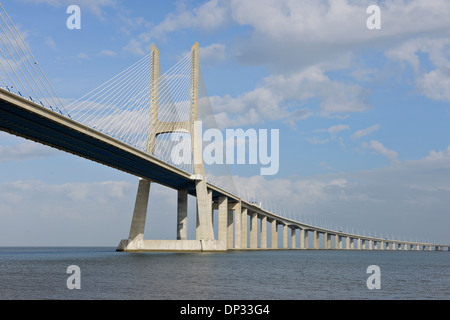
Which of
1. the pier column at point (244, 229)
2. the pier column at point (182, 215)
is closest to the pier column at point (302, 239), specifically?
the pier column at point (244, 229)

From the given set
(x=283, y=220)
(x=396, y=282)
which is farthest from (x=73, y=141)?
(x=283, y=220)

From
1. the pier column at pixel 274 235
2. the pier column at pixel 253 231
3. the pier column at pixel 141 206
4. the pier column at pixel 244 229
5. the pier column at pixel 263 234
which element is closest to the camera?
the pier column at pixel 141 206

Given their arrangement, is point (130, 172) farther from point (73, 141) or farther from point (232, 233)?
point (232, 233)

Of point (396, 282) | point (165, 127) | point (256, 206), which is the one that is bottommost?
point (396, 282)

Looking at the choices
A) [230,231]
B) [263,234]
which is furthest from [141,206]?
[263,234]

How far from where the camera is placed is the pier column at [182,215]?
87750 millimetres

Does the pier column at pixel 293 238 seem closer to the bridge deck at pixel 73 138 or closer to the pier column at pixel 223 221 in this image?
the pier column at pixel 223 221

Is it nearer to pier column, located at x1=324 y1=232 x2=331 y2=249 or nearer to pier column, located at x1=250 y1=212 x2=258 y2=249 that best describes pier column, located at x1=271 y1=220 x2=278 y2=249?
pier column, located at x1=250 y1=212 x2=258 y2=249

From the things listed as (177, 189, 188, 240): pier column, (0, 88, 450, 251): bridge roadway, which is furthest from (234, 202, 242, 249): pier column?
(177, 189, 188, 240): pier column

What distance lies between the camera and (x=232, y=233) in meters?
119

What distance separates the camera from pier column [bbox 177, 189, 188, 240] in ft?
288

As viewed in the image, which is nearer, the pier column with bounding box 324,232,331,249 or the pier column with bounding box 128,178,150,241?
the pier column with bounding box 128,178,150,241
